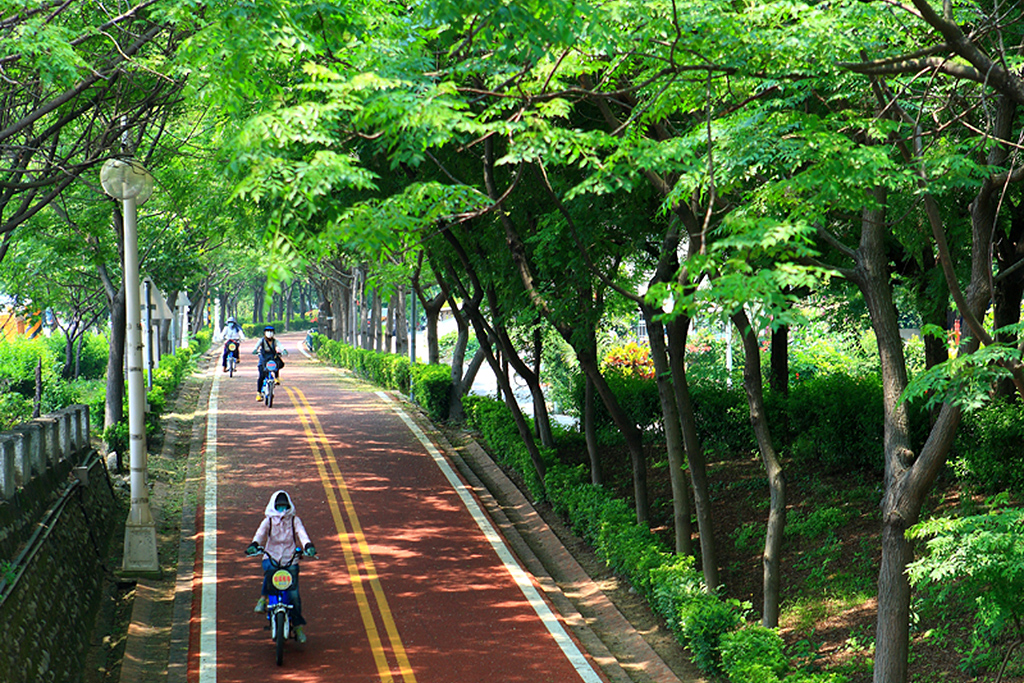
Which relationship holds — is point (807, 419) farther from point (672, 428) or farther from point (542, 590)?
point (542, 590)

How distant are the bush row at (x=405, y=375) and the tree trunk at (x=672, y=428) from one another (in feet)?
38.8

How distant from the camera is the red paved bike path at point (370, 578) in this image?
9.84m

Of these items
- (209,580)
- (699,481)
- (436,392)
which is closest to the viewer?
(699,481)

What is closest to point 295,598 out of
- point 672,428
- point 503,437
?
point 672,428

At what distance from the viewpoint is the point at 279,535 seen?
10039mm

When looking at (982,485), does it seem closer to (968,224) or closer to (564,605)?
(968,224)

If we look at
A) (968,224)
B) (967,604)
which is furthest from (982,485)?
(968,224)

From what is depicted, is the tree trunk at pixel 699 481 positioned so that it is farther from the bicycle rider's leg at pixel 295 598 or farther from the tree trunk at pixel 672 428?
the bicycle rider's leg at pixel 295 598

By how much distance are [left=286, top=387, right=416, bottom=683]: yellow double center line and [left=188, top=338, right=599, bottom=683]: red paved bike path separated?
0.07 feet

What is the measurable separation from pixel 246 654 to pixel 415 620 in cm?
195

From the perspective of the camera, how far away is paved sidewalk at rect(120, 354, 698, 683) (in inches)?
395

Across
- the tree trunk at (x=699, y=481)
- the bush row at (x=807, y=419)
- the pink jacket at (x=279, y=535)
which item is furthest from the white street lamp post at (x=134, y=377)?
the bush row at (x=807, y=419)

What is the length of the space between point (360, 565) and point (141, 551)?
2808 mm

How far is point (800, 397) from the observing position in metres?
15.2
